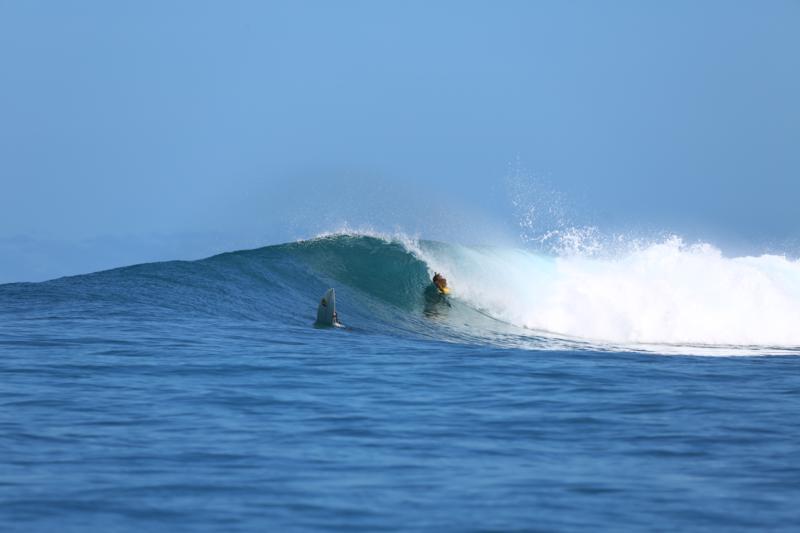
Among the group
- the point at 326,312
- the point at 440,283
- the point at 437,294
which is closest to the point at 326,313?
the point at 326,312

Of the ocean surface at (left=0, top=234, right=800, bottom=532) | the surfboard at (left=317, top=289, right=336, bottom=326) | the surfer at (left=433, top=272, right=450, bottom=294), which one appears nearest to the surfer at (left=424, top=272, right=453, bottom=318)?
the surfer at (left=433, top=272, right=450, bottom=294)

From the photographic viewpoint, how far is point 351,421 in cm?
996

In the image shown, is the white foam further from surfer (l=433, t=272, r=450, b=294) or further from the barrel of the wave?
the barrel of the wave

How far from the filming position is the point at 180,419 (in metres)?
9.89

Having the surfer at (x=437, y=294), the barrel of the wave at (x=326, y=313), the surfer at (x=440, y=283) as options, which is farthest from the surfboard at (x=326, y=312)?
the surfer at (x=440, y=283)

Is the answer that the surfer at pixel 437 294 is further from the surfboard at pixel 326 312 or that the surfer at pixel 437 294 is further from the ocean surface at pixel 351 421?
the surfboard at pixel 326 312

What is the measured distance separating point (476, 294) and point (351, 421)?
17.1 m

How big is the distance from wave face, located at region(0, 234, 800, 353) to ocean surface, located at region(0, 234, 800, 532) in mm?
181

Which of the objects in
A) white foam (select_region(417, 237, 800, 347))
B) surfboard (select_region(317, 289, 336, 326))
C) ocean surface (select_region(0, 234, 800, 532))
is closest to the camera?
ocean surface (select_region(0, 234, 800, 532))

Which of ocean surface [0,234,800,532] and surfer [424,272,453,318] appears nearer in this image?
ocean surface [0,234,800,532]

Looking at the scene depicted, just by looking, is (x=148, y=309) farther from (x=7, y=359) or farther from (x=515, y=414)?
(x=515, y=414)

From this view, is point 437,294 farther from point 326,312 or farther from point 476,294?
point 326,312

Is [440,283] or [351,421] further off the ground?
[440,283]

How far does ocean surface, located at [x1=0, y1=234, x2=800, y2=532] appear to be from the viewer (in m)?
7.05
